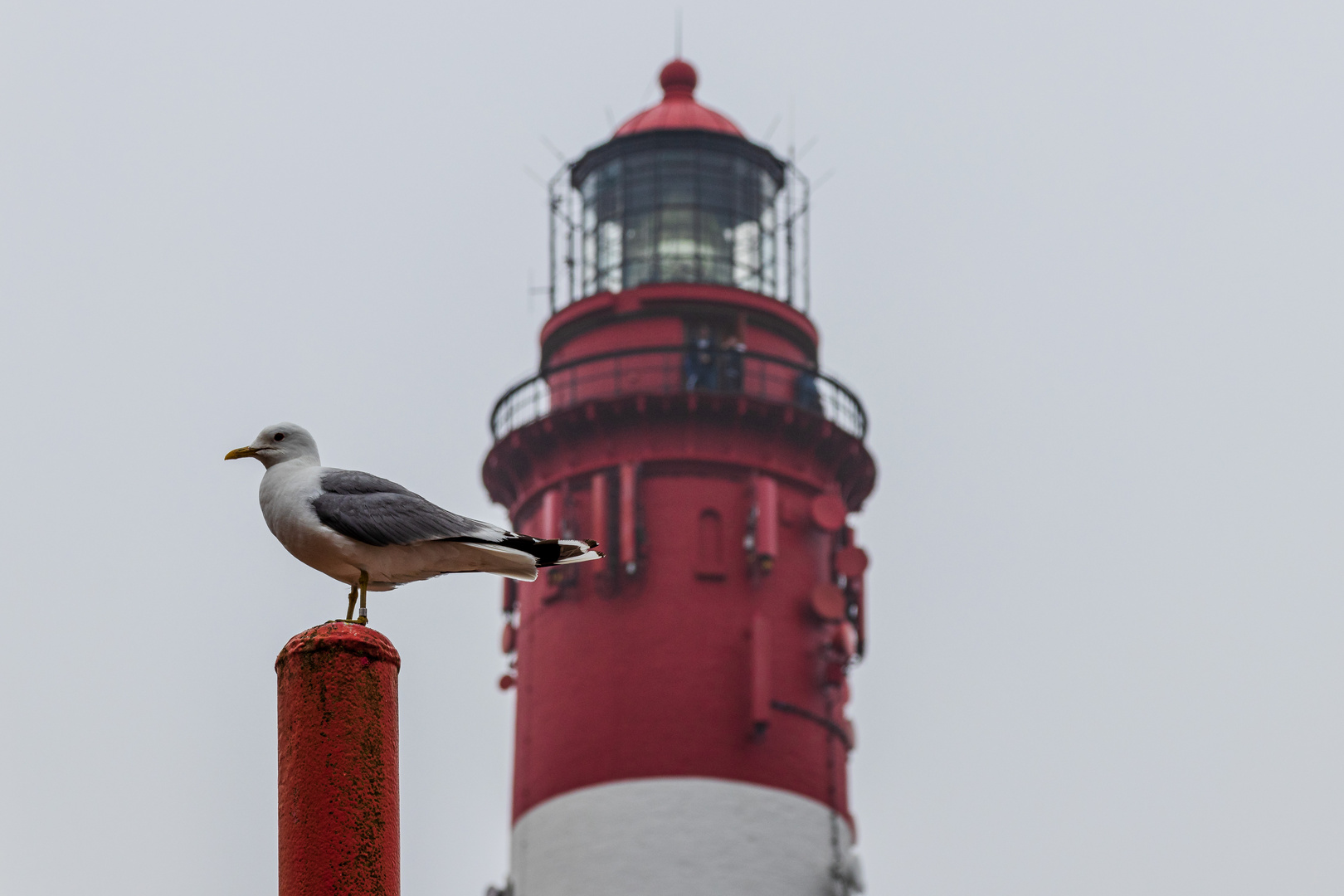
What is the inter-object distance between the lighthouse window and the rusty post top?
33.6m

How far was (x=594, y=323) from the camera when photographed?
46156mm

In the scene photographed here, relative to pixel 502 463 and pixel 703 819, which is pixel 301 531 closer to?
pixel 703 819

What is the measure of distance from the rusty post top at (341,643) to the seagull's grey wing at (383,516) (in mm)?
651

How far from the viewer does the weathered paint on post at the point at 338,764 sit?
508 inches

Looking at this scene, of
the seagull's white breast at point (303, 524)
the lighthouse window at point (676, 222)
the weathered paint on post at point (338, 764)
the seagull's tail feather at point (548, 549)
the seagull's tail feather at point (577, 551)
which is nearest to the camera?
the weathered paint on post at point (338, 764)

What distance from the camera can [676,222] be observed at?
4747 centimetres

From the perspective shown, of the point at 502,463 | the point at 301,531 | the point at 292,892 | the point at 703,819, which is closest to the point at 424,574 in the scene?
the point at 301,531

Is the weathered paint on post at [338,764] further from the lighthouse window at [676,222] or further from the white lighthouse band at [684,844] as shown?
the lighthouse window at [676,222]

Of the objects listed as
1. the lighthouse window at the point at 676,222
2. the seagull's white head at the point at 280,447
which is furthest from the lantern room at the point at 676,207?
the seagull's white head at the point at 280,447

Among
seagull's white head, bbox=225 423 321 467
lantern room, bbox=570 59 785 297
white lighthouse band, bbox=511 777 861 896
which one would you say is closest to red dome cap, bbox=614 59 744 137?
lantern room, bbox=570 59 785 297

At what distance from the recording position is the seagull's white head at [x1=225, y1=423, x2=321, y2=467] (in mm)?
14414

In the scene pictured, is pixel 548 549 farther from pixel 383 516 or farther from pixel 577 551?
pixel 383 516

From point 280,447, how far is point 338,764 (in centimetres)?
212

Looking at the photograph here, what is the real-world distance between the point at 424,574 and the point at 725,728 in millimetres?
28747
